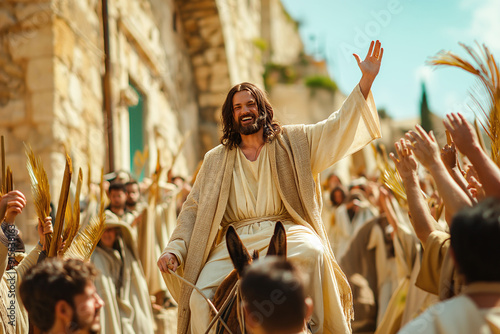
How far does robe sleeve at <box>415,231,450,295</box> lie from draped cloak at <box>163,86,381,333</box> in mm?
1098

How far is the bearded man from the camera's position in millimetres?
4277

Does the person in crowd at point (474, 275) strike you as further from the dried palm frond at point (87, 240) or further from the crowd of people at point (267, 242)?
the dried palm frond at point (87, 240)

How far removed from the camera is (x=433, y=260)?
3.26 m

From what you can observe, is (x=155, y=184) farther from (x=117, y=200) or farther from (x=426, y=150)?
(x=426, y=150)

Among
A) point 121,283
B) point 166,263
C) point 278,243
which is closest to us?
point 278,243

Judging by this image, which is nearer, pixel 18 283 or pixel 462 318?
pixel 462 318

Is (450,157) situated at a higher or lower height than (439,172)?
higher

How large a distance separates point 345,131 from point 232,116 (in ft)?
3.10

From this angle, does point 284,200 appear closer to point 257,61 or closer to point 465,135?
point 465,135

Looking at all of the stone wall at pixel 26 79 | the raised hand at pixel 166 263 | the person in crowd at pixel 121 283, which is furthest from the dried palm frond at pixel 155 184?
the raised hand at pixel 166 263

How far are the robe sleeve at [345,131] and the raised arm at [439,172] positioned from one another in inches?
41.5

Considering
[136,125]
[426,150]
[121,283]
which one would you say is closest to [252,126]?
[426,150]

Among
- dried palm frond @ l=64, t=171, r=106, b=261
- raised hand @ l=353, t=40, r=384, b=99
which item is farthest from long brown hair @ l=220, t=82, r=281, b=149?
dried palm frond @ l=64, t=171, r=106, b=261

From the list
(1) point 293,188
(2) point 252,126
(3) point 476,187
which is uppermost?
(2) point 252,126
